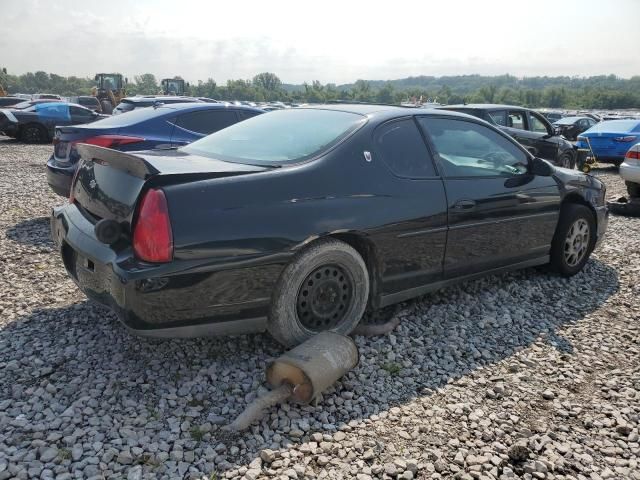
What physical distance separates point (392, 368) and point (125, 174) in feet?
6.20

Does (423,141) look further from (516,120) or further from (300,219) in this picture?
(516,120)

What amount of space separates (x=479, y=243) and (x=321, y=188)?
1.47m

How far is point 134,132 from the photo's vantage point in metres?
6.18

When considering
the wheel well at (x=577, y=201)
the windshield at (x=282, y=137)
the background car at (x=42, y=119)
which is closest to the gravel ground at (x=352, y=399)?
the wheel well at (x=577, y=201)

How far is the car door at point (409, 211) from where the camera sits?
11.2 feet

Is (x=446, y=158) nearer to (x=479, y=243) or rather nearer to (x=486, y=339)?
(x=479, y=243)

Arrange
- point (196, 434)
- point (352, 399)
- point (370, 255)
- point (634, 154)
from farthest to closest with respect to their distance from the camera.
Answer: point (634, 154) < point (370, 255) < point (352, 399) < point (196, 434)

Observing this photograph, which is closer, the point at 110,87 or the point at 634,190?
the point at 634,190

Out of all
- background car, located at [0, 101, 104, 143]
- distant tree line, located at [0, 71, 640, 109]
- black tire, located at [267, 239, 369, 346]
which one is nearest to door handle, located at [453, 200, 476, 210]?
black tire, located at [267, 239, 369, 346]

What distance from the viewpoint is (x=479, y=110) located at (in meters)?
10.5

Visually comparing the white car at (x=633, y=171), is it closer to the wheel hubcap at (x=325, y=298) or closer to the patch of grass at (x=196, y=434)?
the wheel hubcap at (x=325, y=298)

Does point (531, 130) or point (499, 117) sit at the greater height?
point (499, 117)

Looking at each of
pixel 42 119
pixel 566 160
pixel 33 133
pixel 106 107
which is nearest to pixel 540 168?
pixel 566 160

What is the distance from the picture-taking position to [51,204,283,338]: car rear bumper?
8.54ft
